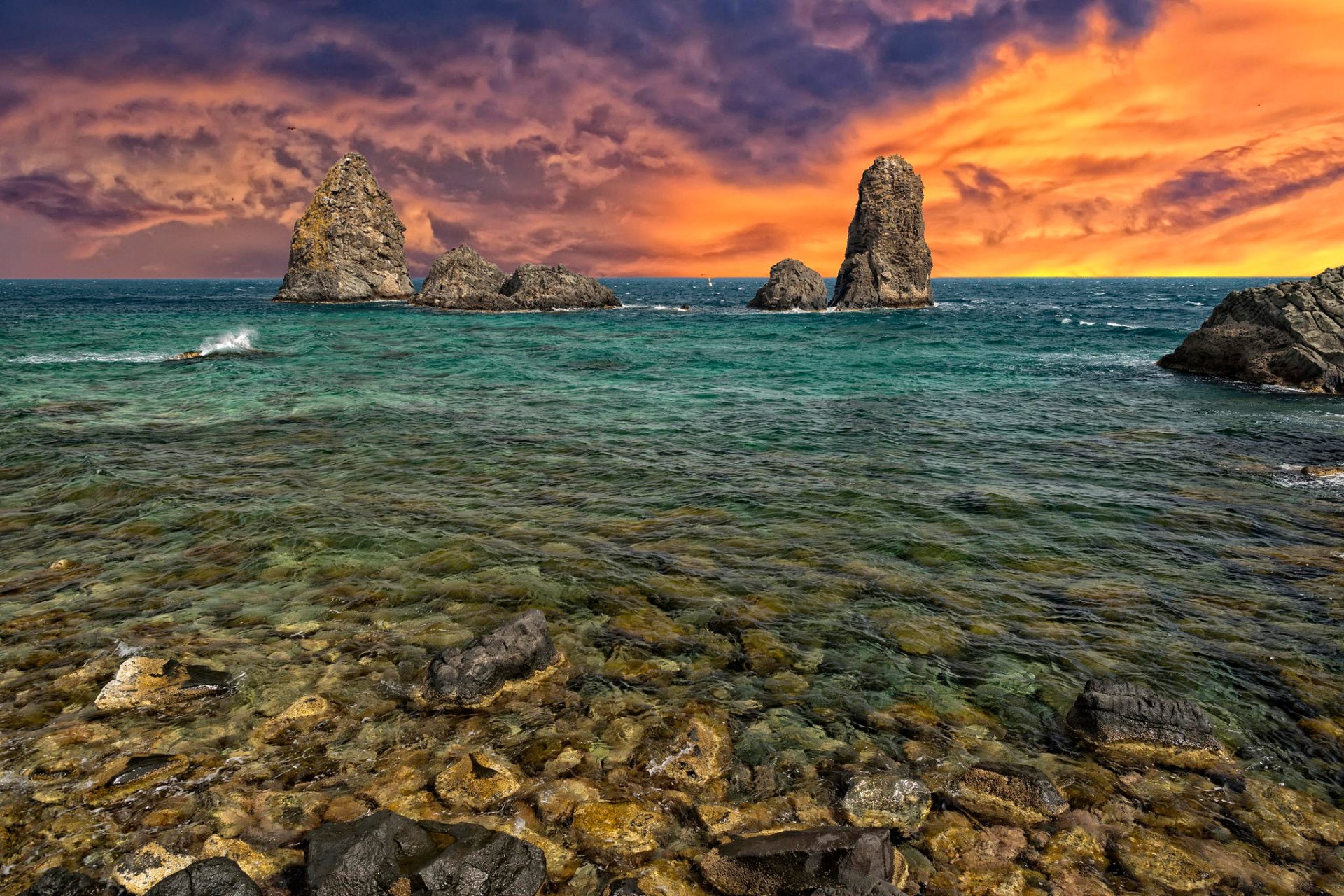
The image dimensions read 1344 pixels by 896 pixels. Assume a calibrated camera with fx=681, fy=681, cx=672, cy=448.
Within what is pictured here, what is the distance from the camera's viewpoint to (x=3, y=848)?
4961 millimetres

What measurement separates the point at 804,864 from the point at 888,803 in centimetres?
126

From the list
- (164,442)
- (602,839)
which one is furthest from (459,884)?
(164,442)

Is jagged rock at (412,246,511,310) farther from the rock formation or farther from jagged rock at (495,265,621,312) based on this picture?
jagged rock at (495,265,621,312)

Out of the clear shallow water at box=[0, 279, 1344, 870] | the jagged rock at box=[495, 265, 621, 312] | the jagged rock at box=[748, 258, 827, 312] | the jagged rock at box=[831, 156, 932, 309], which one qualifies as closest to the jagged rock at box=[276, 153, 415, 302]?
the jagged rock at box=[495, 265, 621, 312]

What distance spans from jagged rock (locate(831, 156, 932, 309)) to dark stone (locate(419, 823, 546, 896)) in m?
107

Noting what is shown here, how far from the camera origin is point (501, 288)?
3944 inches

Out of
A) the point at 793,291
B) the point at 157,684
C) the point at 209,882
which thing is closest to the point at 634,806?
the point at 209,882

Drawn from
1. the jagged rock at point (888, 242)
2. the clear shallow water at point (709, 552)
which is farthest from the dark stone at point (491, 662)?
the jagged rock at point (888, 242)

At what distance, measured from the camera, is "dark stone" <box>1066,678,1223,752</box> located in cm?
657

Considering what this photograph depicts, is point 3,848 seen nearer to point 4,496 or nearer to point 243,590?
point 243,590

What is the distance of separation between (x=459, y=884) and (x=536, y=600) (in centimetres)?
498

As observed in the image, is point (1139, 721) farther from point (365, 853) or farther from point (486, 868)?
point (365, 853)

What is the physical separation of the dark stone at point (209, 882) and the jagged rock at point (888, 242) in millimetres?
108106

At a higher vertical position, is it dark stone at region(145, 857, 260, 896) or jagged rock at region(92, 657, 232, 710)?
dark stone at region(145, 857, 260, 896)
